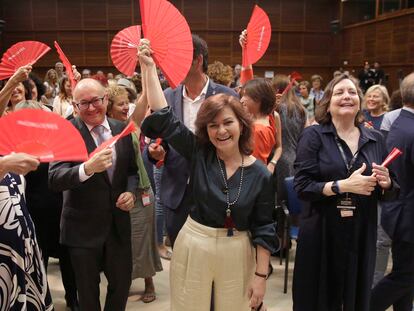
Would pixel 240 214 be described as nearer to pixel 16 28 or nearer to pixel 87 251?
pixel 87 251

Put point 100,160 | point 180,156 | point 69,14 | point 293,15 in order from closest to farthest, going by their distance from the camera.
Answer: point 100,160 → point 180,156 → point 69,14 → point 293,15

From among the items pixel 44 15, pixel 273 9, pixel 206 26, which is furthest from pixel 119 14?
pixel 273 9

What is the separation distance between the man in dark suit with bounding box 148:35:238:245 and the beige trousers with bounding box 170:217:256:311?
1.10 ft

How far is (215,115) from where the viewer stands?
1712mm

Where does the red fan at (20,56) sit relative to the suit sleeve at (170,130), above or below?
above

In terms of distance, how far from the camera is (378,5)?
12.5 m

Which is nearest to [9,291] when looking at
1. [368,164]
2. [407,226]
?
[368,164]

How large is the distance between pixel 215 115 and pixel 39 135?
68 centimetres

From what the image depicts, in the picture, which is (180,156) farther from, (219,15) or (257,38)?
(219,15)

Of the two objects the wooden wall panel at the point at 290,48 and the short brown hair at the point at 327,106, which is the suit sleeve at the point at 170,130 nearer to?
the short brown hair at the point at 327,106

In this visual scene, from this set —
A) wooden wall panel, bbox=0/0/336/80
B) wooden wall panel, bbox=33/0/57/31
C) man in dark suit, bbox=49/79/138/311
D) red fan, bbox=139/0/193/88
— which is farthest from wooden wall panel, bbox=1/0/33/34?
red fan, bbox=139/0/193/88

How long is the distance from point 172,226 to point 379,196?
1060 mm

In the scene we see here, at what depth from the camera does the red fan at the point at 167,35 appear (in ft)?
5.69

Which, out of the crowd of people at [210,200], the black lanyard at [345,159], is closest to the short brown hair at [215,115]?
the crowd of people at [210,200]
